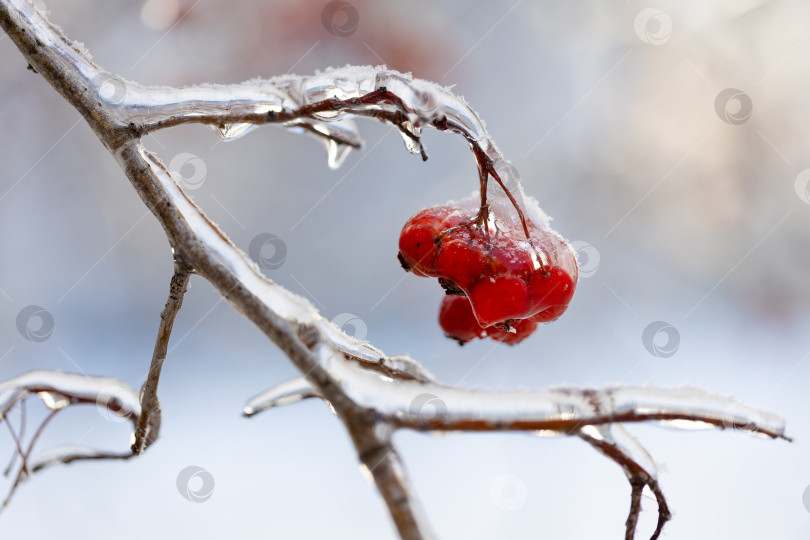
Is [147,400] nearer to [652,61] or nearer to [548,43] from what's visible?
[548,43]

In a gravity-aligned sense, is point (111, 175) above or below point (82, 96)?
above

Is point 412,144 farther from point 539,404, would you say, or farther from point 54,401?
point 54,401

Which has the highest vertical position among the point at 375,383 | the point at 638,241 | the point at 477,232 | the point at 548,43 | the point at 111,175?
the point at 548,43

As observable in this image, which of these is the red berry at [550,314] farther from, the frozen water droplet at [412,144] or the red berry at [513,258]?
the frozen water droplet at [412,144]

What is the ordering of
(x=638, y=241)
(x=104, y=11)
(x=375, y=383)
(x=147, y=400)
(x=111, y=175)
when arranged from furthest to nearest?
(x=638, y=241) < (x=111, y=175) < (x=104, y=11) < (x=147, y=400) < (x=375, y=383)

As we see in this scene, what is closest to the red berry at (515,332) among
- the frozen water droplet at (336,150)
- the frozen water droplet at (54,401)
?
the frozen water droplet at (336,150)

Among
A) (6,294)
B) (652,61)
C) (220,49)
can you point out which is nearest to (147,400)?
(220,49)

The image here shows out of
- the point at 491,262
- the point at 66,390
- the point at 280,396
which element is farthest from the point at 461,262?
the point at 66,390
